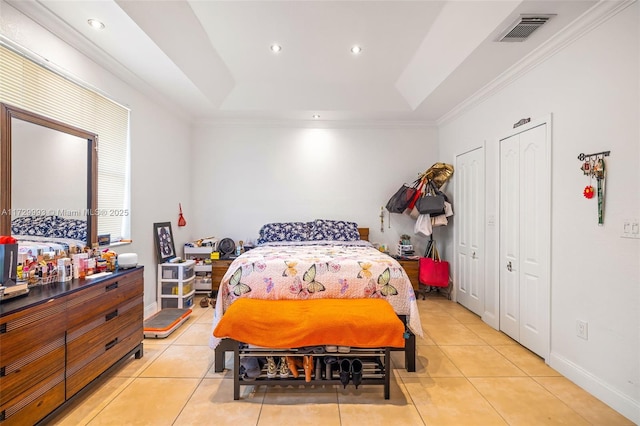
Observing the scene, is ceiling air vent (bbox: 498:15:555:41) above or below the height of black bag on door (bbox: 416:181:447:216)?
above

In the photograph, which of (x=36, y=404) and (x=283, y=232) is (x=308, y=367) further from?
(x=283, y=232)

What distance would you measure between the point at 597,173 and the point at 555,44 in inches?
46.8

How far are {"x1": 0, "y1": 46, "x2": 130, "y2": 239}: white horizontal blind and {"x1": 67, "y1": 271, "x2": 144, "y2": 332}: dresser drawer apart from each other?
79 centimetres

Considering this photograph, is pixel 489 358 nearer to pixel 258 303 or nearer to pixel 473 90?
pixel 258 303

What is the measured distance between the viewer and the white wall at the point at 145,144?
2135 millimetres

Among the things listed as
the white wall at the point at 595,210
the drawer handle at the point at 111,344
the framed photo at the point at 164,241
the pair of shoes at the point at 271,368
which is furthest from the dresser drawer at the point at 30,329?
the white wall at the point at 595,210

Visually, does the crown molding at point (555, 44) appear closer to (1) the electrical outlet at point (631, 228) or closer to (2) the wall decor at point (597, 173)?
(2) the wall decor at point (597, 173)

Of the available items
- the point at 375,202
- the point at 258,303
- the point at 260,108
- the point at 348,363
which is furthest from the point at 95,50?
the point at 375,202

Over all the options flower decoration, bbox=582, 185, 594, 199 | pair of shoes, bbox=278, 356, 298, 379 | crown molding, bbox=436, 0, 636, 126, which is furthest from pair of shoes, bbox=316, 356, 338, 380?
crown molding, bbox=436, 0, 636, 126

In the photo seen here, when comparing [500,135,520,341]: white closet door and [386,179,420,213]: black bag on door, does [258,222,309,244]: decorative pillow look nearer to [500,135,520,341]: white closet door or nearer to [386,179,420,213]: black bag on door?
[386,179,420,213]: black bag on door

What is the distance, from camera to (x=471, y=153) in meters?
3.77

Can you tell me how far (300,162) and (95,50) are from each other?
2867mm

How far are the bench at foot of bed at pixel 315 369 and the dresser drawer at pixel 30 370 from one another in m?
1.01

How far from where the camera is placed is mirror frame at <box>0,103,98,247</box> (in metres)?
1.84
